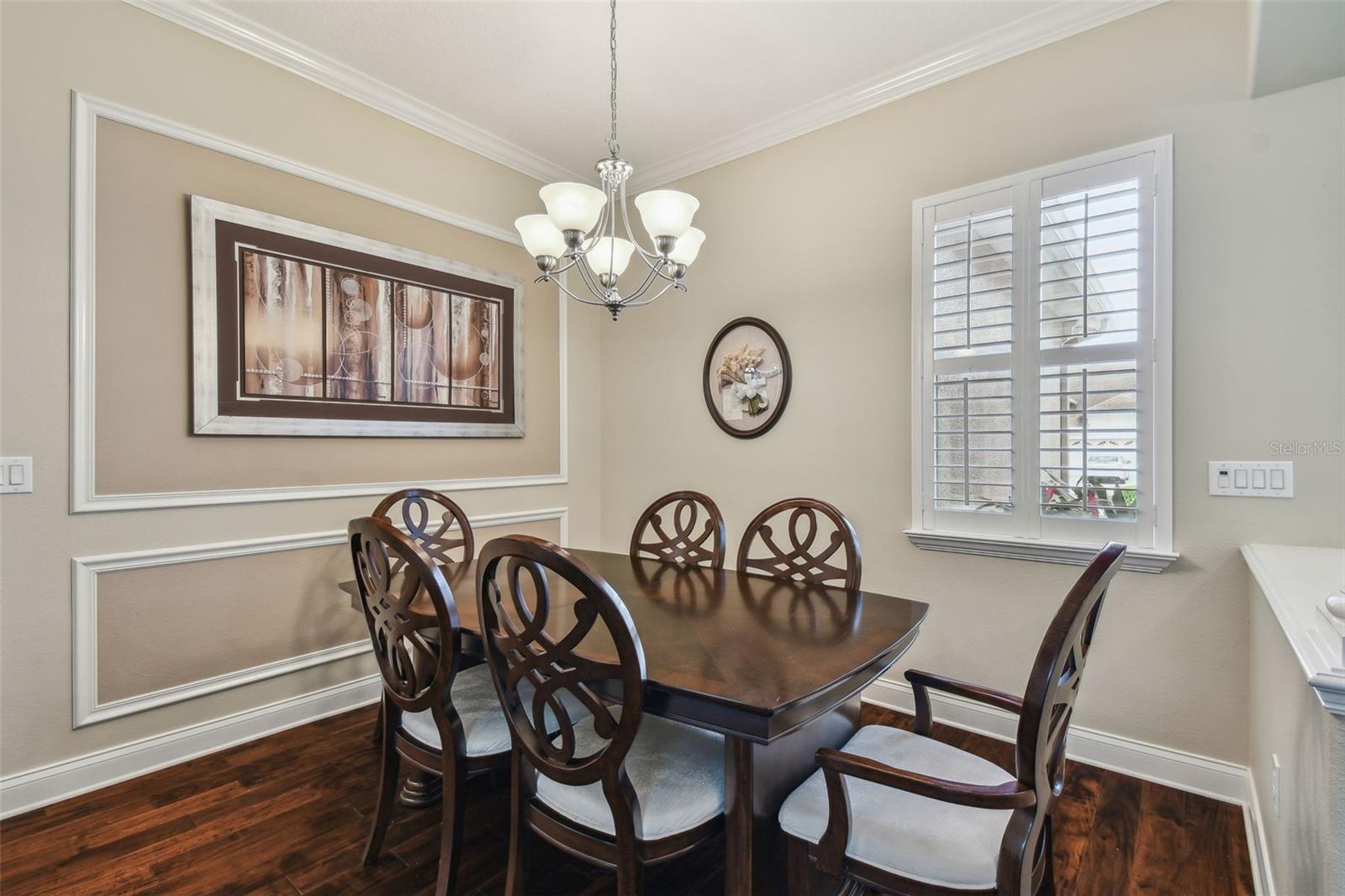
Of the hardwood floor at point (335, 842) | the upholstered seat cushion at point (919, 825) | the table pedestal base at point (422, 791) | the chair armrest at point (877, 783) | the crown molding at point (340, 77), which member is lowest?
the hardwood floor at point (335, 842)

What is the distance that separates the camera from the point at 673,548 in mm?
2654

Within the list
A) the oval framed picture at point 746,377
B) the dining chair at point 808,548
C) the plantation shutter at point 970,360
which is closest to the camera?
the dining chair at point 808,548

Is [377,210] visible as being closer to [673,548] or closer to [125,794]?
[673,548]

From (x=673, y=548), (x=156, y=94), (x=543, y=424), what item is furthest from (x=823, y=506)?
(x=156, y=94)

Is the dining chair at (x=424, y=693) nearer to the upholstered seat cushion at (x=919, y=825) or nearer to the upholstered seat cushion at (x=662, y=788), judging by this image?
the upholstered seat cushion at (x=662, y=788)

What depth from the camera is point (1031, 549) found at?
2.50 m

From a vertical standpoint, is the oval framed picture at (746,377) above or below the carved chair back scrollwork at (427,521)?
above

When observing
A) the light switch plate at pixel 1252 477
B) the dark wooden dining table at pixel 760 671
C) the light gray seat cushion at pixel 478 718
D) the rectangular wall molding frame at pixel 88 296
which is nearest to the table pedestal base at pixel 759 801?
the dark wooden dining table at pixel 760 671

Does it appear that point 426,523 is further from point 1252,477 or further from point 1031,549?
point 1252,477

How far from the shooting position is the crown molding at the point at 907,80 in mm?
2395

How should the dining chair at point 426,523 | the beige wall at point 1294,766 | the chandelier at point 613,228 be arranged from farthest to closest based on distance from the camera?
1. the dining chair at point 426,523
2. the chandelier at point 613,228
3. the beige wall at point 1294,766

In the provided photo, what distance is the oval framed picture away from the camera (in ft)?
10.9

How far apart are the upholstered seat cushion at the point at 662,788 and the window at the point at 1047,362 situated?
172 cm

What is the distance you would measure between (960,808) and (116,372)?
299 centimetres
